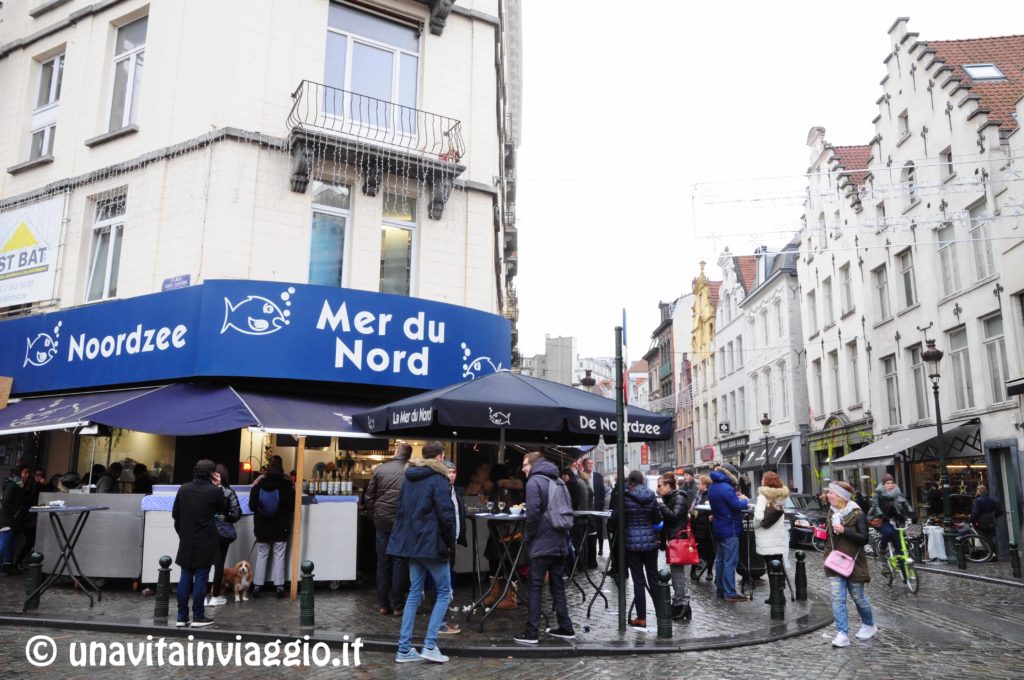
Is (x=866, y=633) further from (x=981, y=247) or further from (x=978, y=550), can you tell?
(x=981, y=247)

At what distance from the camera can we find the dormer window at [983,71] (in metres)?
23.9

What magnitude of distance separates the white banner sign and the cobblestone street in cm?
641

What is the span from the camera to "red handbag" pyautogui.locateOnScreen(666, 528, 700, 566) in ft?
31.0

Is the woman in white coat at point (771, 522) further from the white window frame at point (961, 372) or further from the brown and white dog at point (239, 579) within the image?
the white window frame at point (961, 372)

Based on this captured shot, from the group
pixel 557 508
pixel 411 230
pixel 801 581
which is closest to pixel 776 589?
pixel 801 581

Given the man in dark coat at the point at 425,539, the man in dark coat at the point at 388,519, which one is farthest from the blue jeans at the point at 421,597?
the man in dark coat at the point at 388,519

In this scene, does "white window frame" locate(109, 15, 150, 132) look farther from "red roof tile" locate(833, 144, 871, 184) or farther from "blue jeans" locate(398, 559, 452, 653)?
"red roof tile" locate(833, 144, 871, 184)

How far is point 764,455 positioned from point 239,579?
31.8 meters

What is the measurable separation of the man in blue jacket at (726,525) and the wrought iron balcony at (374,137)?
7073 millimetres


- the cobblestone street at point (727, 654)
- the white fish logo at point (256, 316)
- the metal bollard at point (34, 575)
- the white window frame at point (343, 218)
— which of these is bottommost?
the cobblestone street at point (727, 654)

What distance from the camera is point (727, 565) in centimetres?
1083

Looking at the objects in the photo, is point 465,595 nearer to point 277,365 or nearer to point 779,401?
point 277,365

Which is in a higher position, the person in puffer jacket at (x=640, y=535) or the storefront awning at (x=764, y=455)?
the storefront awning at (x=764, y=455)

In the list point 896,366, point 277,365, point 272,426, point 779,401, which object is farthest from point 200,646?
point 779,401
